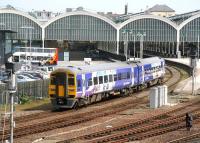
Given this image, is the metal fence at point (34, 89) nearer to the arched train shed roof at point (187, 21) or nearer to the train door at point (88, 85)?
the train door at point (88, 85)

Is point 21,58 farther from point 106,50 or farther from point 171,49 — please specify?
point 171,49

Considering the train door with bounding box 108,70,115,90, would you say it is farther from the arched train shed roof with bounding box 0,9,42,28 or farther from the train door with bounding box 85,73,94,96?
the arched train shed roof with bounding box 0,9,42,28

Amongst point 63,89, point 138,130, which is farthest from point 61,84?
point 138,130

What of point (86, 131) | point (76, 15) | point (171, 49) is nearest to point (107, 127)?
point (86, 131)

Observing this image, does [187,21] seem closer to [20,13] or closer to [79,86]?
[20,13]

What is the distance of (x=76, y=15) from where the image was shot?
11994cm

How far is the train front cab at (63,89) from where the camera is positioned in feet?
119

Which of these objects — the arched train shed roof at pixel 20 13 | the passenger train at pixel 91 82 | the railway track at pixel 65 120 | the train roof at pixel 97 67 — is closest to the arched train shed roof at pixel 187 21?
the arched train shed roof at pixel 20 13

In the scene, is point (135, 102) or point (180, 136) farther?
point (135, 102)

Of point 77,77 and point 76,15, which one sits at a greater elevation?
point 76,15

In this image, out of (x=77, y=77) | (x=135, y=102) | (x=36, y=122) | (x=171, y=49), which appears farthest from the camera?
(x=171, y=49)

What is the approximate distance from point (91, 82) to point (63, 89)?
9.02 feet

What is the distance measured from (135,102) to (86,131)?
14.9 m

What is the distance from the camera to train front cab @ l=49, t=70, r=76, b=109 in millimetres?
36344
